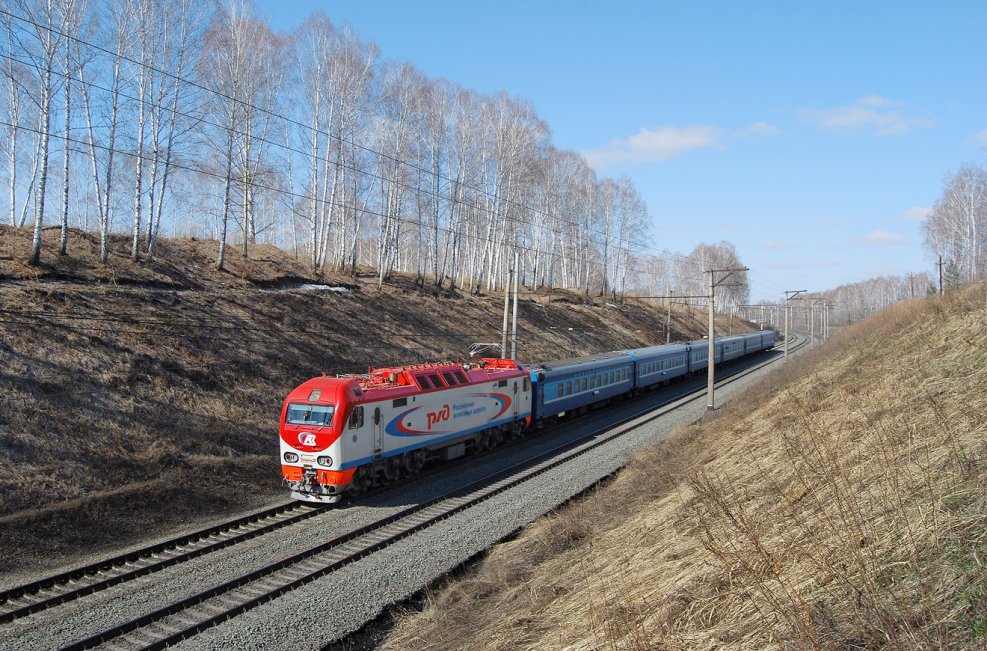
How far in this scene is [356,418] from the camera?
15.4 metres

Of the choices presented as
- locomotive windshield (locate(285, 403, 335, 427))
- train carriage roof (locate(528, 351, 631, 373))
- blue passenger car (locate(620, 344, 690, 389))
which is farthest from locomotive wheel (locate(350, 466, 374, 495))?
blue passenger car (locate(620, 344, 690, 389))

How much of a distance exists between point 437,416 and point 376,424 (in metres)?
2.72

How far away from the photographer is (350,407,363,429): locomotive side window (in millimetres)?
15227

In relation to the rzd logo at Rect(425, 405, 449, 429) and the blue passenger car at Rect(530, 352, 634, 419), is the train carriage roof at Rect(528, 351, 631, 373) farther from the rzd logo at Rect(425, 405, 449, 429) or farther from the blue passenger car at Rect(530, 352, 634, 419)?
the rzd logo at Rect(425, 405, 449, 429)

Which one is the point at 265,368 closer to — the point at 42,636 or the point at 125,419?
the point at 125,419

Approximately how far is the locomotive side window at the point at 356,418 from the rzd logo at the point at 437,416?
2.80 m

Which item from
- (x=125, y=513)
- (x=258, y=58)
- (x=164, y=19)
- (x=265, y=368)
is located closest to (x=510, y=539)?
(x=125, y=513)

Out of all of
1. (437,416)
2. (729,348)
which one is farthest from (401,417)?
(729,348)

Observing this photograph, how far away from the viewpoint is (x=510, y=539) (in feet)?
43.1

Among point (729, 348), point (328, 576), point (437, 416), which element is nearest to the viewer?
point (328, 576)

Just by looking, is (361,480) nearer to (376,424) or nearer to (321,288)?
(376,424)

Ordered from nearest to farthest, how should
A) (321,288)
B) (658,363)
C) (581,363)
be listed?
(581,363) < (321,288) < (658,363)

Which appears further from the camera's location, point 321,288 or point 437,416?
point 321,288

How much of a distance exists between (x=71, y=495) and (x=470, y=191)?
34.3m
